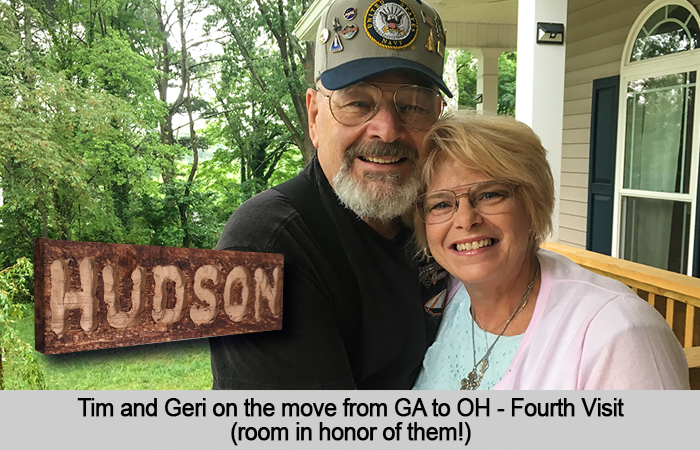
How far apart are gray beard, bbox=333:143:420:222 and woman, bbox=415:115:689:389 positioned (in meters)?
0.04

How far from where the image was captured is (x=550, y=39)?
2289 millimetres

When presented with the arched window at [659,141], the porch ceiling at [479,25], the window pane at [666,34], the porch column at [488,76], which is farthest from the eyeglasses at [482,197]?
the porch column at [488,76]

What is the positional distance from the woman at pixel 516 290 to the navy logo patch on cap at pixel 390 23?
189 millimetres

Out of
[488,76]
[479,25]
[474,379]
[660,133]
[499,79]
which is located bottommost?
[474,379]

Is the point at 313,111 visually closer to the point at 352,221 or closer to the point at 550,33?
the point at 352,221

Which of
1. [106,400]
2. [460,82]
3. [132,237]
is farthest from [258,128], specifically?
[106,400]

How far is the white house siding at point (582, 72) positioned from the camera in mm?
3766

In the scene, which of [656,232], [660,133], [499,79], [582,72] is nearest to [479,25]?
[582,72]

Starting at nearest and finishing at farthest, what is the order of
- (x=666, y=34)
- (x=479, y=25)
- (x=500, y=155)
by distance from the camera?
(x=500, y=155) < (x=666, y=34) < (x=479, y=25)

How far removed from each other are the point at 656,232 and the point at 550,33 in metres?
1.99

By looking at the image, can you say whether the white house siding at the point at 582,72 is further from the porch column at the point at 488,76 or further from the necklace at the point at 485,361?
the necklace at the point at 485,361

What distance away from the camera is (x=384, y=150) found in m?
0.98

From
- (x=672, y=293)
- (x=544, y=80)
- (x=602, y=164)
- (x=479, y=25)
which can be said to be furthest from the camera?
(x=479, y=25)

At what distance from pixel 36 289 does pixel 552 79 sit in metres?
2.27
